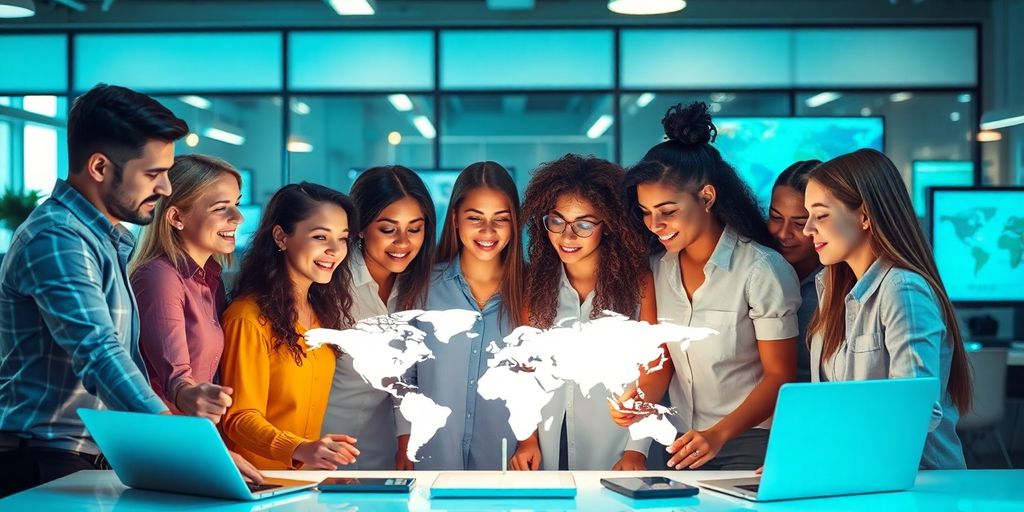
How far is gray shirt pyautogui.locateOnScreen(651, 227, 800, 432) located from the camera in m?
2.73

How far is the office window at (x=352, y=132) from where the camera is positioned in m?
8.04

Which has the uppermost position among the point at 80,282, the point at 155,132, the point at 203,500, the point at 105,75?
the point at 105,75

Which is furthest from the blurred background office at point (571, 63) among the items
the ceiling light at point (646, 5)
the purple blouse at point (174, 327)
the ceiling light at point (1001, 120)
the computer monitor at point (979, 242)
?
the purple blouse at point (174, 327)

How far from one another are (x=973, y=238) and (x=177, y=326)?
4082 mm

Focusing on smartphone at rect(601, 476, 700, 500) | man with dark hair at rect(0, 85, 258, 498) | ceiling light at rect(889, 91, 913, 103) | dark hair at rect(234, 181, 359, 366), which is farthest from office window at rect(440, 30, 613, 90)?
smartphone at rect(601, 476, 700, 500)

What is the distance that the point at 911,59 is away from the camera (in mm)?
7844

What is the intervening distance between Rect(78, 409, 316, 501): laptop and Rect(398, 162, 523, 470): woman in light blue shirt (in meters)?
0.73

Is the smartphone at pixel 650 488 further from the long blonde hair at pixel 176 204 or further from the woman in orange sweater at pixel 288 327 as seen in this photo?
the long blonde hair at pixel 176 204

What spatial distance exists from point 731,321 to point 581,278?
0.44 meters

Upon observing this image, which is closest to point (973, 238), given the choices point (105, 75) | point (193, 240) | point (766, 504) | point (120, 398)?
point (766, 504)

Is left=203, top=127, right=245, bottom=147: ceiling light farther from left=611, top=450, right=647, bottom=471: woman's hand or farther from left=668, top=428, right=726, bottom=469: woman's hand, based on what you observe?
left=668, top=428, right=726, bottom=469: woman's hand

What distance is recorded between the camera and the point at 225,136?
8.17 m

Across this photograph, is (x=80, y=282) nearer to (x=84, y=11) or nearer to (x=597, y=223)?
(x=597, y=223)

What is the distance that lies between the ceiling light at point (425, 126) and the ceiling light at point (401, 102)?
4.3 inches
